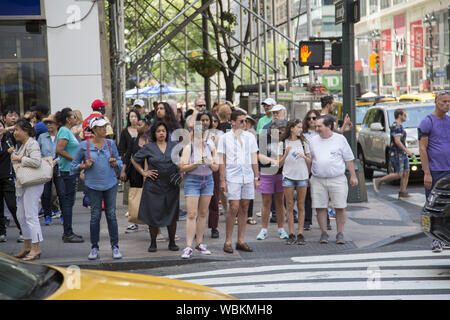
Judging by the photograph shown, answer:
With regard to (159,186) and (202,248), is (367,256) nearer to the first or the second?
(202,248)

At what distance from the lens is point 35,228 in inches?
369

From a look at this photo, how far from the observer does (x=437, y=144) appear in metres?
9.37

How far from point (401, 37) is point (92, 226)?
7892cm

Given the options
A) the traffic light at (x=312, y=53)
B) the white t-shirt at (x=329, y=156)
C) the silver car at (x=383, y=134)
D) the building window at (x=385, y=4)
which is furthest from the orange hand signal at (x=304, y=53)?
the building window at (x=385, y=4)

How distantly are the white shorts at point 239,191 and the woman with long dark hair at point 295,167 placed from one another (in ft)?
2.60

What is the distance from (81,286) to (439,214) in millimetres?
5196

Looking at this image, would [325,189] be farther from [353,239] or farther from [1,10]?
[1,10]

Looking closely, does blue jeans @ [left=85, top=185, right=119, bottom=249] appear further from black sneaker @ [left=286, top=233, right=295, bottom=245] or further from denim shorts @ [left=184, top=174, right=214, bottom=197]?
black sneaker @ [left=286, top=233, right=295, bottom=245]

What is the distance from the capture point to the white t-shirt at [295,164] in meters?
10.1

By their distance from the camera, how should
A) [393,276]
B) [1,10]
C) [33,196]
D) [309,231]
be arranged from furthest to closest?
[1,10]
[309,231]
[33,196]
[393,276]

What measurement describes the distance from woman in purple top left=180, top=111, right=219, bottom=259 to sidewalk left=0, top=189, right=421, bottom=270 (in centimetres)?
40

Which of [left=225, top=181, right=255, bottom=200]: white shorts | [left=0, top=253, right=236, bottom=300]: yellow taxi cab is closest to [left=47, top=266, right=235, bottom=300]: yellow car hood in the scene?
[left=0, top=253, right=236, bottom=300]: yellow taxi cab

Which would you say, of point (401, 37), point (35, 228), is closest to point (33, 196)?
point (35, 228)

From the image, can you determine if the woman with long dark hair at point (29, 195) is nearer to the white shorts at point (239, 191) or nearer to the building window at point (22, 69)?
the white shorts at point (239, 191)
